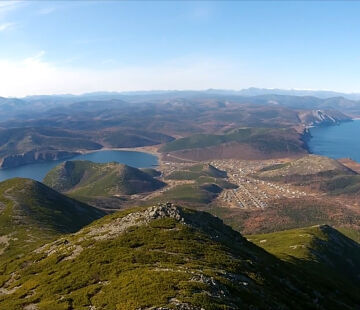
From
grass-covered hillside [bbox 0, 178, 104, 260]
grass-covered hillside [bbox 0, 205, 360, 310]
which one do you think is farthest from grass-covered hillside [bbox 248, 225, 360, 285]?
grass-covered hillside [bbox 0, 178, 104, 260]

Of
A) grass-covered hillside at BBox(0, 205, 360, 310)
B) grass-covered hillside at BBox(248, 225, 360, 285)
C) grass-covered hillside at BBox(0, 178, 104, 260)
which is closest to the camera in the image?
grass-covered hillside at BBox(0, 205, 360, 310)

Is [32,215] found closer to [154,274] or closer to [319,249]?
[319,249]

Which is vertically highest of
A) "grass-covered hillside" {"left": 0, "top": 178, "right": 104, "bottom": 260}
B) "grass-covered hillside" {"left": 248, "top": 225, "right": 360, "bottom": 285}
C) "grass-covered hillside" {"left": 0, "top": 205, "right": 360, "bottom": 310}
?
"grass-covered hillside" {"left": 0, "top": 205, "right": 360, "bottom": 310}

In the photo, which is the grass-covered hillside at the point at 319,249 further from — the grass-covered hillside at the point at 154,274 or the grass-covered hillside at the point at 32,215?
the grass-covered hillside at the point at 32,215

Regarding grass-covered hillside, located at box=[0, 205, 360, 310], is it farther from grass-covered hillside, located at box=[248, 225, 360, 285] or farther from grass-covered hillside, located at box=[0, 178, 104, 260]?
grass-covered hillside, located at box=[0, 178, 104, 260]

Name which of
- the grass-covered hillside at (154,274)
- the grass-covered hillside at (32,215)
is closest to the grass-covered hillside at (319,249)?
the grass-covered hillside at (154,274)

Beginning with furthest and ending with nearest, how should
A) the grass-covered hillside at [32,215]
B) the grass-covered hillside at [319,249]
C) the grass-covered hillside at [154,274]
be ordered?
the grass-covered hillside at [319,249] < the grass-covered hillside at [32,215] < the grass-covered hillside at [154,274]
